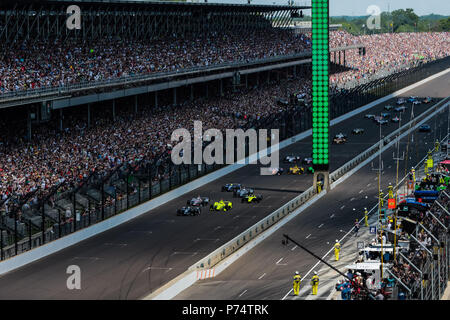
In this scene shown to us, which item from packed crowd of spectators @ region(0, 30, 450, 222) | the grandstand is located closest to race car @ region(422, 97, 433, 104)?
the grandstand

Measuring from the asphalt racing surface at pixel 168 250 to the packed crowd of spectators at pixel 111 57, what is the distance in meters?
16.3

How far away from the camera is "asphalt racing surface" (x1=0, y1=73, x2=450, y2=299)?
52188 mm

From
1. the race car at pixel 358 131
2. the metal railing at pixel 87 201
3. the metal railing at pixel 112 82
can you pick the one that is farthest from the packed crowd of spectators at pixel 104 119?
the race car at pixel 358 131

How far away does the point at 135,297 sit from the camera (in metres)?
49.9

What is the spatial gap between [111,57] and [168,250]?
137 feet

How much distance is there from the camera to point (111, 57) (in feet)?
326

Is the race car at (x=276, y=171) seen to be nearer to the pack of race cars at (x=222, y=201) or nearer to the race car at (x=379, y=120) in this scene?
the pack of race cars at (x=222, y=201)

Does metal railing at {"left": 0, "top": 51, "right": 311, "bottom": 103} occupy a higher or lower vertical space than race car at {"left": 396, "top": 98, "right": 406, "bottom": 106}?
higher

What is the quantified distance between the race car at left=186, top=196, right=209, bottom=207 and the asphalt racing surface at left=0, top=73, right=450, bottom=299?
139 centimetres

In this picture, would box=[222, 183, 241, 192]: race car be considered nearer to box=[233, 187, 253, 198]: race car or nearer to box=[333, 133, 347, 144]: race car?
box=[233, 187, 253, 198]: race car

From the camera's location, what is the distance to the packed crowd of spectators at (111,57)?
83062 millimetres

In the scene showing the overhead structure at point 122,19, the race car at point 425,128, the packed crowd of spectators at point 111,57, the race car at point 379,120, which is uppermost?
the overhead structure at point 122,19

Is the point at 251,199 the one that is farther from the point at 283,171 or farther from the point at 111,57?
the point at 111,57

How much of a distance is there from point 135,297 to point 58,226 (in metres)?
13.7
